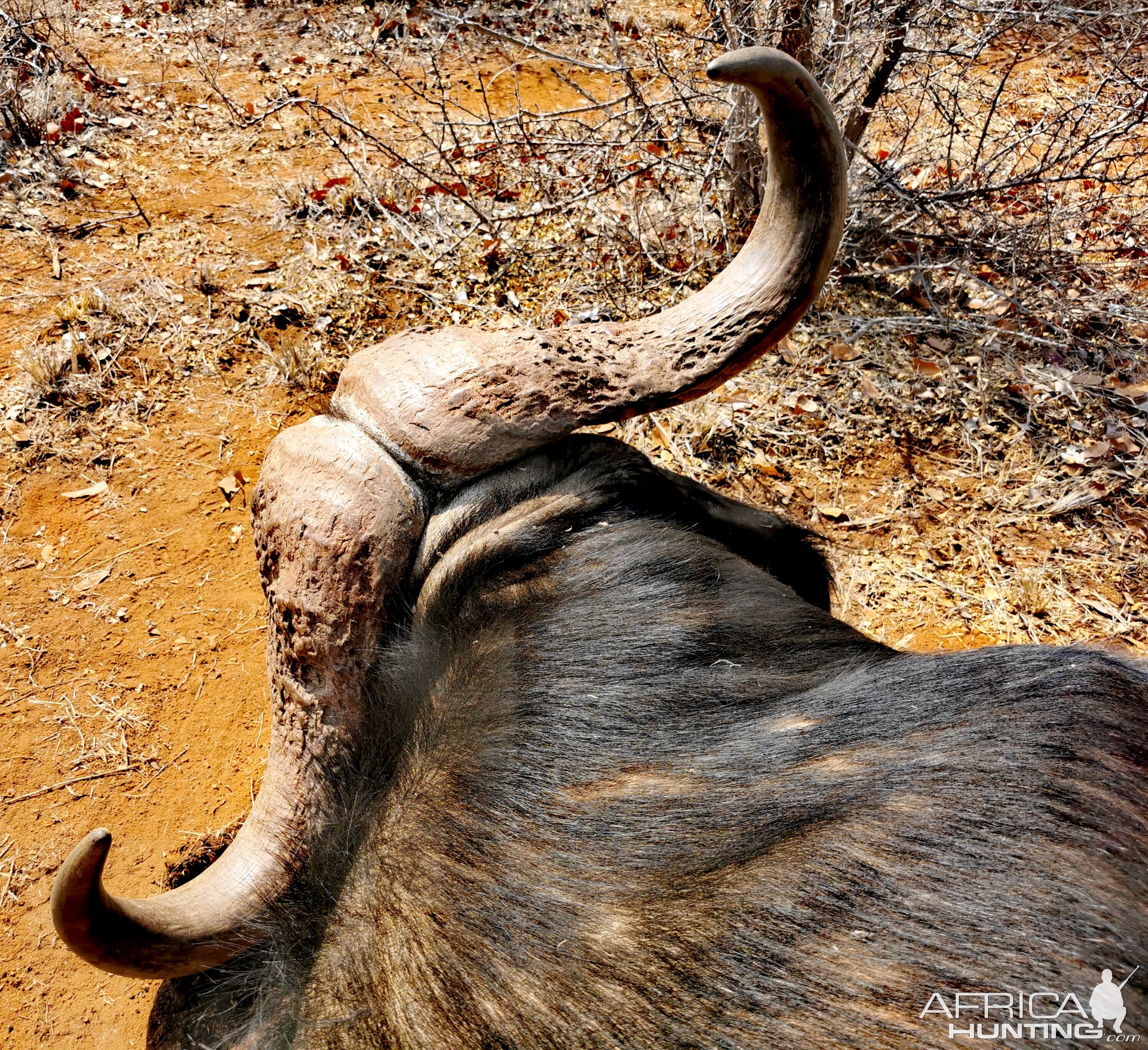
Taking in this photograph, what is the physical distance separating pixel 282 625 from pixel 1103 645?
1.94 meters

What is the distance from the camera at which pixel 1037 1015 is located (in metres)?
1.41

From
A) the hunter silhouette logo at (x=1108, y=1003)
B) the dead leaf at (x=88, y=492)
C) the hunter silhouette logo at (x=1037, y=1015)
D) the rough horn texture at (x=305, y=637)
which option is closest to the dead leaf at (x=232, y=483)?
the dead leaf at (x=88, y=492)

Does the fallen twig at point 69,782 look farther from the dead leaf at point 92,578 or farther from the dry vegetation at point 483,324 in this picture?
the dead leaf at point 92,578

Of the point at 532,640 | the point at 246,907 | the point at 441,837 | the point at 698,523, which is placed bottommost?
the point at 246,907

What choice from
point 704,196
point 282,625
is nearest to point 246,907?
point 282,625

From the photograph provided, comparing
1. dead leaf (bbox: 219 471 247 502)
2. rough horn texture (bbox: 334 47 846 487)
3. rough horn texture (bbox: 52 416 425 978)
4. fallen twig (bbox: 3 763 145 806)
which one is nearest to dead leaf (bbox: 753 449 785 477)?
rough horn texture (bbox: 334 47 846 487)

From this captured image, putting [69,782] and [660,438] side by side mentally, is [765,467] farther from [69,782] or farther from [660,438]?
[69,782]

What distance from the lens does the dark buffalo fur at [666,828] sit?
1.51 m

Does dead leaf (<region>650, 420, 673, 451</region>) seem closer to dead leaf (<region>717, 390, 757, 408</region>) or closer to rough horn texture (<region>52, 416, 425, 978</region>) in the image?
dead leaf (<region>717, 390, 757, 408</region>)

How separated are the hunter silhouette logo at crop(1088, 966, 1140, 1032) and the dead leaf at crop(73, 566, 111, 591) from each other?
3739 millimetres

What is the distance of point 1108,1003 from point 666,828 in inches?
29.6

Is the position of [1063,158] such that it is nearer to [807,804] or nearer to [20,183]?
[807,804]

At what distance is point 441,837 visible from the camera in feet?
5.74

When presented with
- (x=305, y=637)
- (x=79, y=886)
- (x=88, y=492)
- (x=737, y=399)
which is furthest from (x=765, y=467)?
(x=79, y=886)
